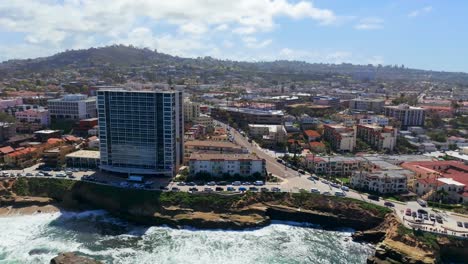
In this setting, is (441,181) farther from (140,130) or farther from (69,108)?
(69,108)

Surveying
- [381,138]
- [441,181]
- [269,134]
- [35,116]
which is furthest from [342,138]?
[35,116]

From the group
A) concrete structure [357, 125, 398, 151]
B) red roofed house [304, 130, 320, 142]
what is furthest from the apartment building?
red roofed house [304, 130, 320, 142]

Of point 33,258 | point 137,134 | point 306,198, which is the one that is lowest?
point 33,258

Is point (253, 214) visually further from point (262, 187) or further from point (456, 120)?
point (456, 120)

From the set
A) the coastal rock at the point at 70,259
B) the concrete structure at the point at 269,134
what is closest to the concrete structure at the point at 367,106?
the concrete structure at the point at 269,134

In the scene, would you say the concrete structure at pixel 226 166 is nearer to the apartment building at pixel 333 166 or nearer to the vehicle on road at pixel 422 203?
the apartment building at pixel 333 166

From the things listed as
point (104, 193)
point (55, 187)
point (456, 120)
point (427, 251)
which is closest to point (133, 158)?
point (104, 193)
